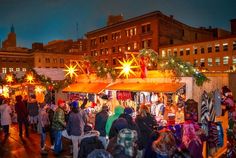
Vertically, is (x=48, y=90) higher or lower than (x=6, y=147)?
higher

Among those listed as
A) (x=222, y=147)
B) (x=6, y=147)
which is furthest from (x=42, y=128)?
(x=222, y=147)

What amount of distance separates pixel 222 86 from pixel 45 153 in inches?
327

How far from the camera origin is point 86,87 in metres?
17.1

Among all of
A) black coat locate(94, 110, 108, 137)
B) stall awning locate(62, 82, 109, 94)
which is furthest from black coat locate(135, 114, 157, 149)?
stall awning locate(62, 82, 109, 94)

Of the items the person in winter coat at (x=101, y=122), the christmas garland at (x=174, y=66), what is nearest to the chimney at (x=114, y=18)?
the christmas garland at (x=174, y=66)

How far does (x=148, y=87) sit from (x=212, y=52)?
37.2 meters

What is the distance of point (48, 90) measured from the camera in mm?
20266

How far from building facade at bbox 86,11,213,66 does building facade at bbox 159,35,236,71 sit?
123 inches

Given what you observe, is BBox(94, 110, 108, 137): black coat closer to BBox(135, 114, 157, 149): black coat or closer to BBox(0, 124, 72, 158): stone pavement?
BBox(135, 114, 157, 149): black coat

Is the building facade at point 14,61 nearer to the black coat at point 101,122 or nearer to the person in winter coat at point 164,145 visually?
the black coat at point 101,122

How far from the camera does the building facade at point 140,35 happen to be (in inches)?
2005

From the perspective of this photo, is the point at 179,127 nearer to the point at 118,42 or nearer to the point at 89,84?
the point at 89,84

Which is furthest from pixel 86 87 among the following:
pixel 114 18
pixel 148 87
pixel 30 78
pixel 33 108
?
pixel 114 18

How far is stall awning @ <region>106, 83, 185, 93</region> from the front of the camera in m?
11.2
